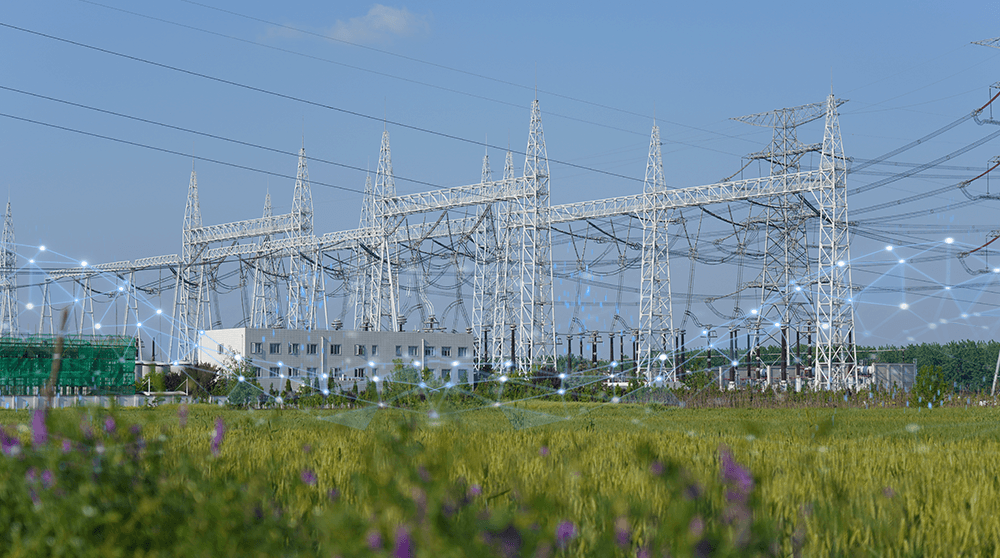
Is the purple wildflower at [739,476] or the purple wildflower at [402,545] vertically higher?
the purple wildflower at [739,476]

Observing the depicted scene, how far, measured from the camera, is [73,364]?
16.6 m

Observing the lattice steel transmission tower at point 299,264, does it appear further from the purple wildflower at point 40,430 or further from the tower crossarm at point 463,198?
the purple wildflower at point 40,430

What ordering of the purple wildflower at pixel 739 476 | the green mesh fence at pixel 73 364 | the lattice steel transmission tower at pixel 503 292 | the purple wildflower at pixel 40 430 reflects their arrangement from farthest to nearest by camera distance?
the lattice steel transmission tower at pixel 503 292, the green mesh fence at pixel 73 364, the purple wildflower at pixel 40 430, the purple wildflower at pixel 739 476

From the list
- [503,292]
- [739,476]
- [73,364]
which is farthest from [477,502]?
[503,292]

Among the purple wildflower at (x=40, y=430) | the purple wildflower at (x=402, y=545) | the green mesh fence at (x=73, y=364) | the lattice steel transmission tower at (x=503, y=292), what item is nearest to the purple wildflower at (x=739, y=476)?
the purple wildflower at (x=402, y=545)

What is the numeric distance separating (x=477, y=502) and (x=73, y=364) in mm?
15750

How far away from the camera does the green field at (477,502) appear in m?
1.90

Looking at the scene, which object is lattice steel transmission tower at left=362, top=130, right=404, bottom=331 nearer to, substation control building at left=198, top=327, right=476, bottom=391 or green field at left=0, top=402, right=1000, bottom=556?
substation control building at left=198, top=327, right=476, bottom=391

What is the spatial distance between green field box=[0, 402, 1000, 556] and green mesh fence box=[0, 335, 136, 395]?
39.0ft

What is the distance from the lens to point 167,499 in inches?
116

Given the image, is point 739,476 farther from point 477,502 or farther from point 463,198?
point 463,198

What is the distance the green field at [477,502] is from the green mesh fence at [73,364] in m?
11.9

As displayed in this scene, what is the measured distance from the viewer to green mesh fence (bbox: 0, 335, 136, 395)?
1633cm

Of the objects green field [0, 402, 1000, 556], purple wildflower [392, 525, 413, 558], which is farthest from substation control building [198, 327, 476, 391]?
purple wildflower [392, 525, 413, 558]
